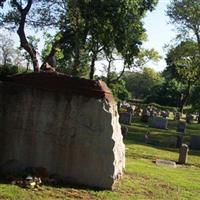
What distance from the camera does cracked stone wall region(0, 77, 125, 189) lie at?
9.78 metres

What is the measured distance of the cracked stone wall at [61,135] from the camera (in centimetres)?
978

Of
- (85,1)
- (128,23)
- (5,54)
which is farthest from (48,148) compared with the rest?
(5,54)

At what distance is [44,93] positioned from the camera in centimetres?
992

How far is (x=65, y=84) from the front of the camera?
989cm

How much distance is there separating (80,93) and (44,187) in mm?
1906

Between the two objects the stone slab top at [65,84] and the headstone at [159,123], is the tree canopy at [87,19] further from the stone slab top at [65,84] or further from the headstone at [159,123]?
the stone slab top at [65,84]

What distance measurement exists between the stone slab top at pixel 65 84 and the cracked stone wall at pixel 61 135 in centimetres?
9

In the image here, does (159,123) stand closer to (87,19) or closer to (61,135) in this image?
(87,19)

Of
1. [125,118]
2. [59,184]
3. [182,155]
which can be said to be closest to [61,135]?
[59,184]

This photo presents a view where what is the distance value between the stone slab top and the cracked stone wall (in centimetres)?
9

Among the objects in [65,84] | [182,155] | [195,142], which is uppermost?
[65,84]

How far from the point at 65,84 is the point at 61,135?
0.98 m

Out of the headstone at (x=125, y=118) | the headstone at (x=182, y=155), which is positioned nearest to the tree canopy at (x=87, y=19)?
the headstone at (x=125, y=118)

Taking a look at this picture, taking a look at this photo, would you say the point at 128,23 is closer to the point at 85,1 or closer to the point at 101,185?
the point at 85,1
